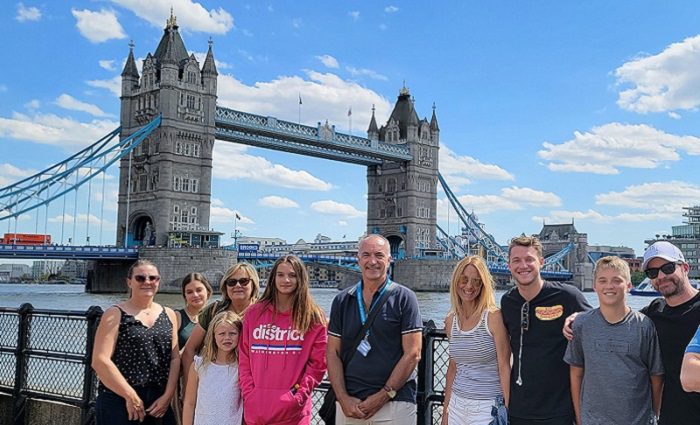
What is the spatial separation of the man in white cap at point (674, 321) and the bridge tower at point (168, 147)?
40507 millimetres

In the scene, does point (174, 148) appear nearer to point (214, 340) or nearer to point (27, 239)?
point (27, 239)

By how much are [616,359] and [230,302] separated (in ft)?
6.30

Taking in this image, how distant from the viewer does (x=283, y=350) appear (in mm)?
3270

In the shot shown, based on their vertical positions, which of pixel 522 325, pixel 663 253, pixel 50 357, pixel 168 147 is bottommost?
pixel 50 357

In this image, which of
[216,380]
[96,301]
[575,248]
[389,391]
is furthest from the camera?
[575,248]

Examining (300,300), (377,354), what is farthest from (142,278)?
(377,354)

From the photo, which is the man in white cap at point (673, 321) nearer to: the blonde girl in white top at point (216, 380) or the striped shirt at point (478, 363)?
the striped shirt at point (478, 363)

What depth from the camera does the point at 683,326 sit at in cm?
269

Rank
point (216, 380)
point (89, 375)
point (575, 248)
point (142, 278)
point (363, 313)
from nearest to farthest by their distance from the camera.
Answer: point (363, 313) → point (216, 380) → point (142, 278) → point (89, 375) → point (575, 248)

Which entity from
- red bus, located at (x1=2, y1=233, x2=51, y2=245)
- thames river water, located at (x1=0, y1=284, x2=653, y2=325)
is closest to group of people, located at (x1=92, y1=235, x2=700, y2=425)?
thames river water, located at (x1=0, y1=284, x2=653, y2=325)

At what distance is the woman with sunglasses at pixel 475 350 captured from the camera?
309 centimetres

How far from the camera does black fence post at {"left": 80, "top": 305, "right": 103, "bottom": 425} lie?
4.38m

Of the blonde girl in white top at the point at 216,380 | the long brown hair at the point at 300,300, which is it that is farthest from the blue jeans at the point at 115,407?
the long brown hair at the point at 300,300

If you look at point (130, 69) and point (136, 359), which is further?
point (130, 69)
